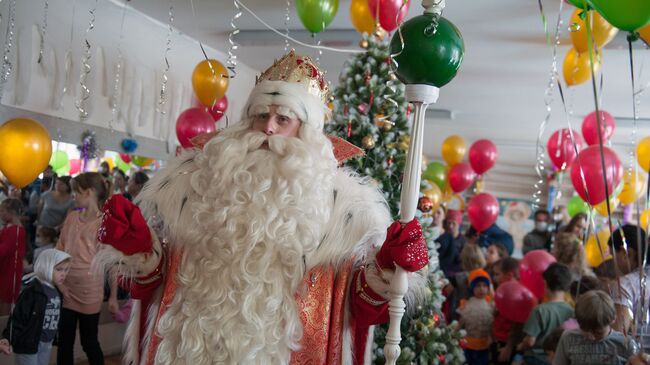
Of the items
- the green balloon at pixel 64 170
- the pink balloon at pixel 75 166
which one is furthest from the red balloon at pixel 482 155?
the green balloon at pixel 64 170

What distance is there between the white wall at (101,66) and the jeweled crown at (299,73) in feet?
10.2

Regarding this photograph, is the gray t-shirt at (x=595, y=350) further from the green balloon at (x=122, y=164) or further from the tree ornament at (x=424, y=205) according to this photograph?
the green balloon at (x=122, y=164)

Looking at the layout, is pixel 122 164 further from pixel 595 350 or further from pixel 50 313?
pixel 595 350

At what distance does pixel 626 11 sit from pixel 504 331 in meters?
3.48

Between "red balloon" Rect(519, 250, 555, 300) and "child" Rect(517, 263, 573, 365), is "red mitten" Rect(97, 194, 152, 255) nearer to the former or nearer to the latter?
"child" Rect(517, 263, 573, 365)

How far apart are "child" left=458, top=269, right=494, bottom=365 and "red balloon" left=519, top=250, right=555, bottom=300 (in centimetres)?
35

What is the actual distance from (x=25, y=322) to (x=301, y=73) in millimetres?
2530

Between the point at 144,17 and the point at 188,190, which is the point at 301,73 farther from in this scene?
the point at 144,17

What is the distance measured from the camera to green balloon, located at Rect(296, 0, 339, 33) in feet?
14.1

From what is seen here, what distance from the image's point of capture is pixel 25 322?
12.0ft

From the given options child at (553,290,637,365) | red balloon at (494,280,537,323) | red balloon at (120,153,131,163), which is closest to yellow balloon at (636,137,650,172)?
red balloon at (494,280,537,323)

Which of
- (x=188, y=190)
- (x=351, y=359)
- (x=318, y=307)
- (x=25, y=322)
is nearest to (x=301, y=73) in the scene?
(x=188, y=190)

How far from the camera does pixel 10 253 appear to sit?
4086mm

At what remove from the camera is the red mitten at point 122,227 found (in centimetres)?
200
